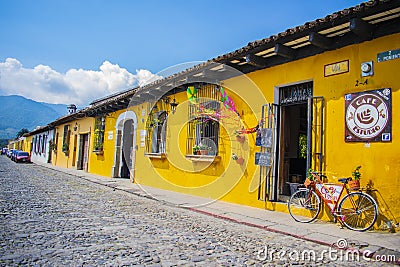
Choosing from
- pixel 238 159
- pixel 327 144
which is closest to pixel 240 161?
pixel 238 159

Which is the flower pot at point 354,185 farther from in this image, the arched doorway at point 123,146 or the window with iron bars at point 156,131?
the arched doorway at point 123,146

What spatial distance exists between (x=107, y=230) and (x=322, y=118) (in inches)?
178

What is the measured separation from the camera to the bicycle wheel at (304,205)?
594cm

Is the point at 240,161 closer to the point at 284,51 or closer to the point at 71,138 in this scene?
the point at 284,51

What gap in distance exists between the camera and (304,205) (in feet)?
20.0

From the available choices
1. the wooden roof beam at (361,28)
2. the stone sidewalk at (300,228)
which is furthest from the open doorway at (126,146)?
the wooden roof beam at (361,28)

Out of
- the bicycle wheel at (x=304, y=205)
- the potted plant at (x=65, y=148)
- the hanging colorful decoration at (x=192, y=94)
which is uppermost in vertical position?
the hanging colorful decoration at (x=192, y=94)

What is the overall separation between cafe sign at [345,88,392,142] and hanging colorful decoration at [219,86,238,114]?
10.2ft

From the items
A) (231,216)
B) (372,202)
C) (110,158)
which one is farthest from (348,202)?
(110,158)

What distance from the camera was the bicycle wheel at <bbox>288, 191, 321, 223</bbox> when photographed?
594 cm

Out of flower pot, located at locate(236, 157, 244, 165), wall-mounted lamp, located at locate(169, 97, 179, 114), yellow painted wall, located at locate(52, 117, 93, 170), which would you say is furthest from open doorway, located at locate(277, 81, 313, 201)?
yellow painted wall, located at locate(52, 117, 93, 170)

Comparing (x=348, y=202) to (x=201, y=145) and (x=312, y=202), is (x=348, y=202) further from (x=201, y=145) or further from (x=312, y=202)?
(x=201, y=145)

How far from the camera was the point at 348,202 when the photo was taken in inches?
218

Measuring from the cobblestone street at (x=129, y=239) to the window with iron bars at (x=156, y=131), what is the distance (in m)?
4.57
